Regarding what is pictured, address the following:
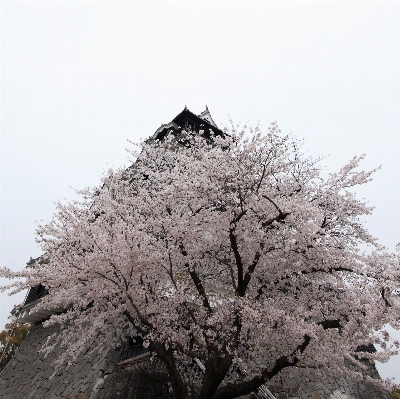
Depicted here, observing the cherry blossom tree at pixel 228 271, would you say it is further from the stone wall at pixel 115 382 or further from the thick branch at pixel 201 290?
the stone wall at pixel 115 382

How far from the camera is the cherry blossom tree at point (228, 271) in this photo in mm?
6801

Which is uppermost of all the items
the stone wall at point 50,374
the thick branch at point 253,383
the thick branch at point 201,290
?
the thick branch at point 201,290

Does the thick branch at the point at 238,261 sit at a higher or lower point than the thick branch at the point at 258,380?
higher

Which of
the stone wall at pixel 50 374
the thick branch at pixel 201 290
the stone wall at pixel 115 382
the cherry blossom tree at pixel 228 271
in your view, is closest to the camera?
the cherry blossom tree at pixel 228 271

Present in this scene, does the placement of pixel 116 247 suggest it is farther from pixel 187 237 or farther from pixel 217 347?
pixel 217 347

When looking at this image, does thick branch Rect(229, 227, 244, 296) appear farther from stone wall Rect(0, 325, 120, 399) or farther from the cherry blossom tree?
stone wall Rect(0, 325, 120, 399)

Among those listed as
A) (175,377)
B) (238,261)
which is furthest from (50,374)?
(238,261)

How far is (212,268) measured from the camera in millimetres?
9523

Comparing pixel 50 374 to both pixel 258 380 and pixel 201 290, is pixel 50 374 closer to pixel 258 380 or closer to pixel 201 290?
pixel 201 290

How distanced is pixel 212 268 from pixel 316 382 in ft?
25.9

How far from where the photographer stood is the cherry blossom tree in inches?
268

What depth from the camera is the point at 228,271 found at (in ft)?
32.4

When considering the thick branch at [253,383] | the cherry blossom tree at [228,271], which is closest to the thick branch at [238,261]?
the cherry blossom tree at [228,271]

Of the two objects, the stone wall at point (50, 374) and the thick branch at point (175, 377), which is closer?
the thick branch at point (175, 377)
